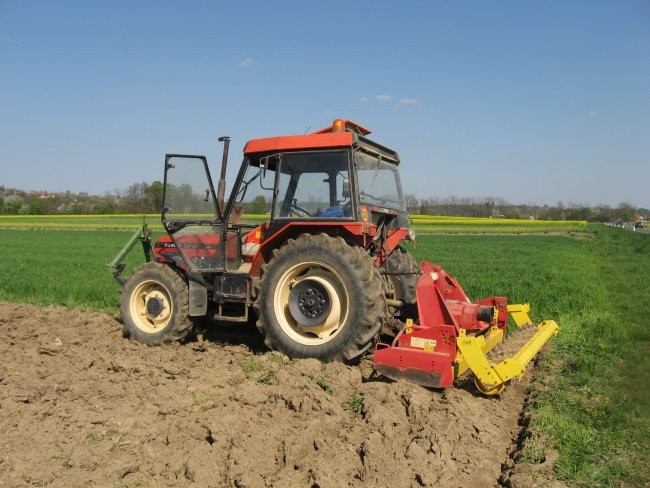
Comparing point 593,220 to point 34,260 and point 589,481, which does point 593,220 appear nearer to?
point 34,260

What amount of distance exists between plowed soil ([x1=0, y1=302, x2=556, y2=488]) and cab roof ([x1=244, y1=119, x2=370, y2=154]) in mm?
2179

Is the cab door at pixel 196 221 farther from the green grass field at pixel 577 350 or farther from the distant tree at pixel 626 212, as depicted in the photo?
the distant tree at pixel 626 212

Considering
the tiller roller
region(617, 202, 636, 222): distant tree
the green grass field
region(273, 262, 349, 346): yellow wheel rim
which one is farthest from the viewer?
region(617, 202, 636, 222): distant tree

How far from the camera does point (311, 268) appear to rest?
18.4 feet

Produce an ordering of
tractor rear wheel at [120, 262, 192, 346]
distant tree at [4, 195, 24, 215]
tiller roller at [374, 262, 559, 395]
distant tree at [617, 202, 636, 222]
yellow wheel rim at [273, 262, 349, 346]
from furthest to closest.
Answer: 1. distant tree at [617, 202, 636, 222]
2. distant tree at [4, 195, 24, 215]
3. tractor rear wheel at [120, 262, 192, 346]
4. yellow wheel rim at [273, 262, 349, 346]
5. tiller roller at [374, 262, 559, 395]

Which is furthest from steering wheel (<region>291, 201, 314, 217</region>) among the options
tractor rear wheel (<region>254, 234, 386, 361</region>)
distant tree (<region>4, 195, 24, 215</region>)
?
distant tree (<region>4, 195, 24, 215</region>)

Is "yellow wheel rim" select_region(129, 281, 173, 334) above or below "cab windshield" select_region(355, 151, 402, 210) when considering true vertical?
below

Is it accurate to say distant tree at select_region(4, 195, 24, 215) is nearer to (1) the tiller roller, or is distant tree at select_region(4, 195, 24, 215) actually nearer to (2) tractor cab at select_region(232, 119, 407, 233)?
(2) tractor cab at select_region(232, 119, 407, 233)

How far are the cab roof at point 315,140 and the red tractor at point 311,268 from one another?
1 cm

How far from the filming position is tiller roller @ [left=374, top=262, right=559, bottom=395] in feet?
14.9

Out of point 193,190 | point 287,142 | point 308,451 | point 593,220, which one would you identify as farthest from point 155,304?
point 593,220

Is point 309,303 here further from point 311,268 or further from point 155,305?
point 155,305

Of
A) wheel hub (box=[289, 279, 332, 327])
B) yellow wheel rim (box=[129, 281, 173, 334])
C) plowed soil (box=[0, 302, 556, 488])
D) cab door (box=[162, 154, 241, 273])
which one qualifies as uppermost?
cab door (box=[162, 154, 241, 273])

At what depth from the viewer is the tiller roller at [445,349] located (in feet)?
14.9
